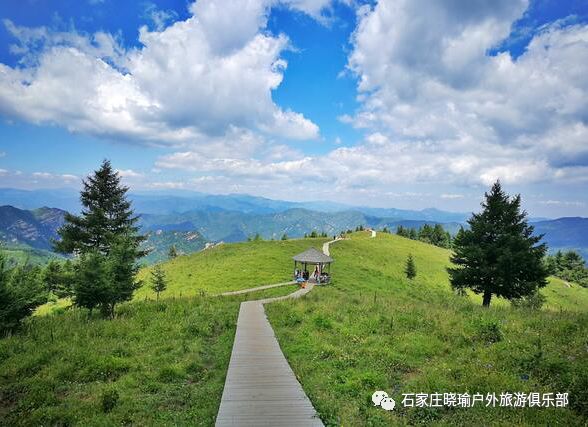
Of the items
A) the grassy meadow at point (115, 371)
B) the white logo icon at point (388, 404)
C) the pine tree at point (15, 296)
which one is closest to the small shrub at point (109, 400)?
the grassy meadow at point (115, 371)

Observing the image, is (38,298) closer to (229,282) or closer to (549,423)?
(549,423)

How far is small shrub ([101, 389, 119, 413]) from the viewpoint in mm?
10133

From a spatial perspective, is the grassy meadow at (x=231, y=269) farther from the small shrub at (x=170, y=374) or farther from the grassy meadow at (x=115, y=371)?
the small shrub at (x=170, y=374)

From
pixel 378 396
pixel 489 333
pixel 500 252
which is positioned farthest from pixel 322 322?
pixel 500 252

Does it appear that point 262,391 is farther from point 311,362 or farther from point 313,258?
point 313,258

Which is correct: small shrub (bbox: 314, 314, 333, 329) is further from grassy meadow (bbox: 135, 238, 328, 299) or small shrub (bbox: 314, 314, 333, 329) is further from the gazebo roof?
the gazebo roof

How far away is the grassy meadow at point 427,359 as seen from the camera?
952cm

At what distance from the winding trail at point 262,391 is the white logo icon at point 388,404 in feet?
6.60

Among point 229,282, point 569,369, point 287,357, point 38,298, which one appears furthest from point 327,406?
point 229,282

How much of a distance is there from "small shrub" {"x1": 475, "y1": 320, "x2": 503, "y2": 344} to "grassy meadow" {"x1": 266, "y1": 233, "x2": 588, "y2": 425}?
0.04m

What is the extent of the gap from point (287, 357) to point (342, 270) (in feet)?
136

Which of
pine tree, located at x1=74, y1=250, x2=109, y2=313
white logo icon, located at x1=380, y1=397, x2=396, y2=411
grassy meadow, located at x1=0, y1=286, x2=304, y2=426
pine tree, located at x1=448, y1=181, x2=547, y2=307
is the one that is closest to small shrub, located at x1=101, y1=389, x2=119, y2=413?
grassy meadow, located at x1=0, y1=286, x2=304, y2=426

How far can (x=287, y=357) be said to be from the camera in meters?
14.8

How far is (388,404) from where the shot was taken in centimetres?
1021
